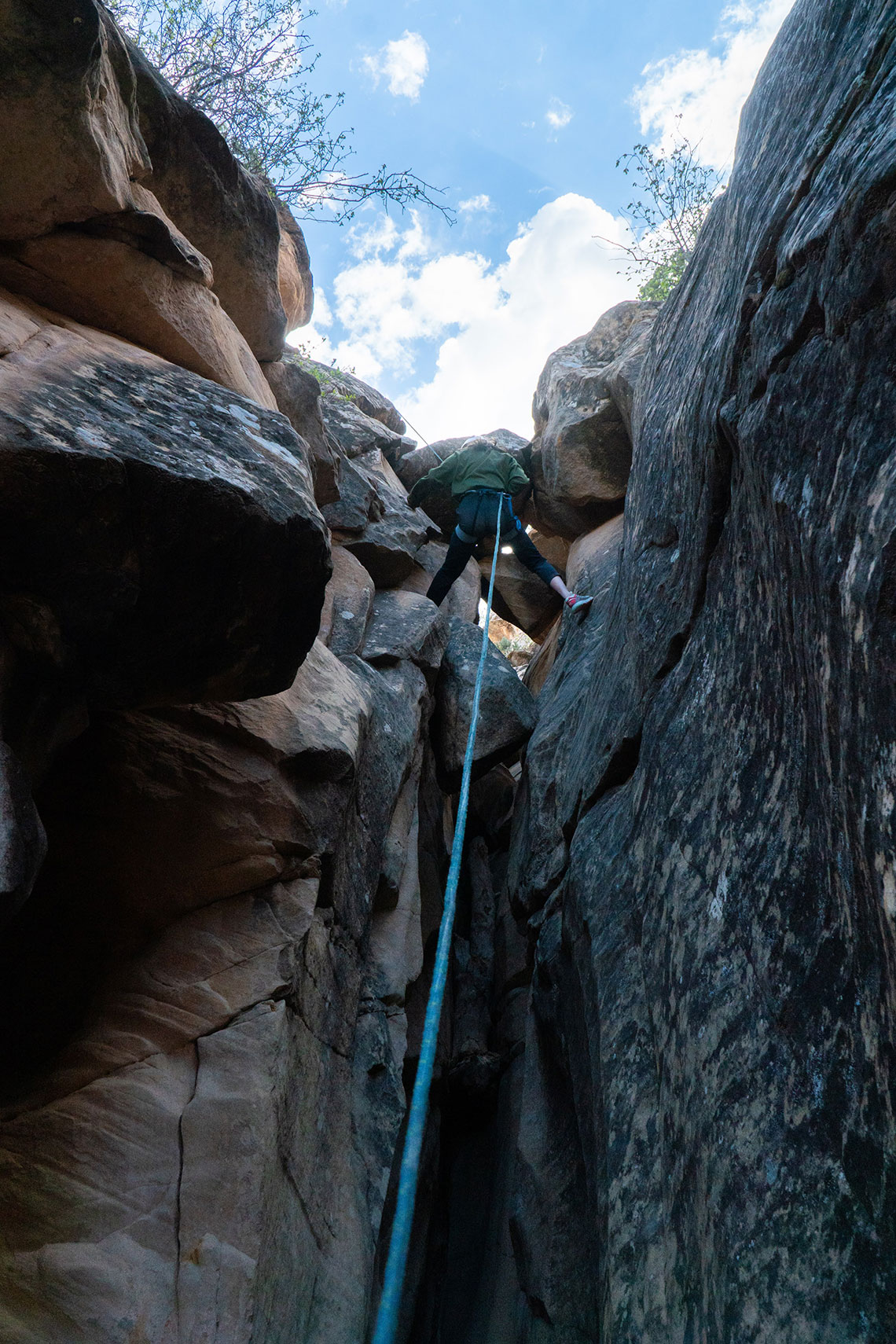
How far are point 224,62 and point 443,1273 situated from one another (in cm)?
1149

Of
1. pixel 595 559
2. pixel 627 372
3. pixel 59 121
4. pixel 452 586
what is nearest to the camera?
pixel 59 121

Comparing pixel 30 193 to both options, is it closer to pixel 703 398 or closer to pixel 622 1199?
pixel 703 398

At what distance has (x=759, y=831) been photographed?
10.3 ft

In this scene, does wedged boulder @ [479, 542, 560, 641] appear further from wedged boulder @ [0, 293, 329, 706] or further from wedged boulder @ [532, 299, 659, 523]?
wedged boulder @ [0, 293, 329, 706]

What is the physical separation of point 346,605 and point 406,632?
69cm

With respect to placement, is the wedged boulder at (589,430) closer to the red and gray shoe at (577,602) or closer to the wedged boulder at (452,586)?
the wedged boulder at (452,586)

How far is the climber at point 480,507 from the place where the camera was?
10078 mm

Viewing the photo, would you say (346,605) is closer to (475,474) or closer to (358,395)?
(475,474)

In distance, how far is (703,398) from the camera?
4.57 meters

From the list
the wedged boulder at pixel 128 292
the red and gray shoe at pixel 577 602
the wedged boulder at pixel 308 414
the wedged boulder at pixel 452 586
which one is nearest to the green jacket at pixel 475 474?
the wedged boulder at pixel 452 586

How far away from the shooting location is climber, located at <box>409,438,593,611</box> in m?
10.1

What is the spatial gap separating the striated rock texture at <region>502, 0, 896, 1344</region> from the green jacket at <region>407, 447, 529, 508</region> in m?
5.46

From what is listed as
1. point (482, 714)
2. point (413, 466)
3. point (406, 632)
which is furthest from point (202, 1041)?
point (413, 466)

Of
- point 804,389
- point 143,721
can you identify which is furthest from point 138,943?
point 804,389
